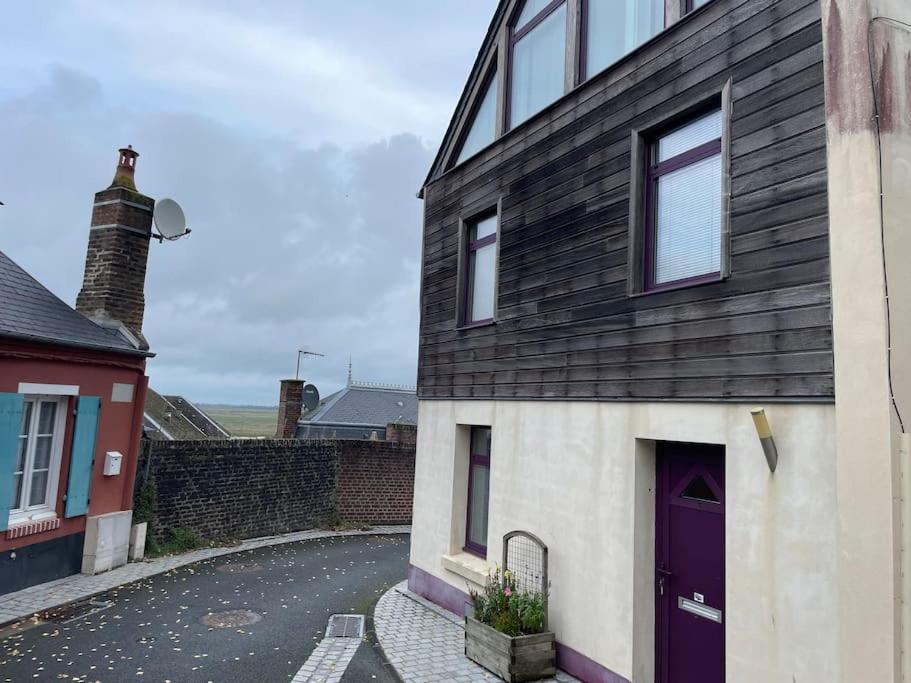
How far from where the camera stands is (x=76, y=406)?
33.1 feet

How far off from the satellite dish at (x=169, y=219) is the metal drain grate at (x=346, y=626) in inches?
328

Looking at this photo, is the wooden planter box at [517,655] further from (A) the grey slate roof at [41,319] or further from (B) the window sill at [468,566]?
(A) the grey slate roof at [41,319]

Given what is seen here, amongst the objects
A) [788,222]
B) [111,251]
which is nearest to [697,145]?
[788,222]

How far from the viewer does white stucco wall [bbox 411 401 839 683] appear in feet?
14.8

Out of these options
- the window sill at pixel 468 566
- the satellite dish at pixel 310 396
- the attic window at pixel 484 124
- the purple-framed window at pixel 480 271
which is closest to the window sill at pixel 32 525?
the window sill at pixel 468 566

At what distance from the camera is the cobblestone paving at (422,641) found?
6.47 m

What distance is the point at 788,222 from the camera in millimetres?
4871

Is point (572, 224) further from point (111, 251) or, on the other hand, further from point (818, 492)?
point (111, 251)

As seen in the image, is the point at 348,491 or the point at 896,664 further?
the point at 348,491

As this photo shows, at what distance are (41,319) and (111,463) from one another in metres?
2.66

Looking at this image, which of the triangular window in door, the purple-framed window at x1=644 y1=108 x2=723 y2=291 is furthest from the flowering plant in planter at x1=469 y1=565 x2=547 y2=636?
the purple-framed window at x1=644 y1=108 x2=723 y2=291

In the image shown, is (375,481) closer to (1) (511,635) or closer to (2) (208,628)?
(2) (208,628)

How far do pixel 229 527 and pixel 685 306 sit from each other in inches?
460

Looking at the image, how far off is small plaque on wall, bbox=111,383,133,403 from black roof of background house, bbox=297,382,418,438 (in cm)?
1472
